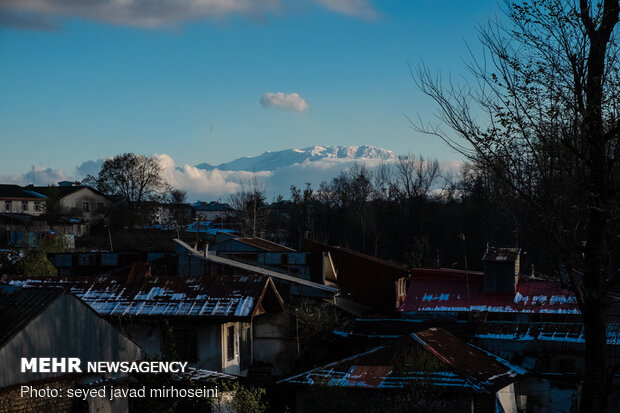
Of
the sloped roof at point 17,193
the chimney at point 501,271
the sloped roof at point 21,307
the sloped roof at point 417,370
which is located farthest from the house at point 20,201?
the sloped roof at point 21,307

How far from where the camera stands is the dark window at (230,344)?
2070 cm

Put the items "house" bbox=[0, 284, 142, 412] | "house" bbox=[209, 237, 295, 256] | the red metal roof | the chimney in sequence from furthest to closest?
"house" bbox=[209, 237, 295, 256], the chimney, the red metal roof, "house" bbox=[0, 284, 142, 412]

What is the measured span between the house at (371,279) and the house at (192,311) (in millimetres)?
10855

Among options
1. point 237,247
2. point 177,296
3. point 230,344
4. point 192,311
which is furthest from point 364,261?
point 192,311

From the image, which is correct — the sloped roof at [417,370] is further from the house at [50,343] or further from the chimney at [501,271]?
the chimney at [501,271]

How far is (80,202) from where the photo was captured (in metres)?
75.9

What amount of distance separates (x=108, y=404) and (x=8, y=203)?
69974 mm

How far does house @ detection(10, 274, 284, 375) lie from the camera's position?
790 inches

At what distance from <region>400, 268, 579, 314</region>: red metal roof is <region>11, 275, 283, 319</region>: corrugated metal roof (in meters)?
7.56

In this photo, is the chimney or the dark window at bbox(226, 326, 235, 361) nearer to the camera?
the dark window at bbox(226, 326, 235, 361)

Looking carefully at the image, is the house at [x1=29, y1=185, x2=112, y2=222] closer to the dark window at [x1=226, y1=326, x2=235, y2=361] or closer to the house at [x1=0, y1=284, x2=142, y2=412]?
the dark window at [x1=226, y1=326, x2=235, y2=361]

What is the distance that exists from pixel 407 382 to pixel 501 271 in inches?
503

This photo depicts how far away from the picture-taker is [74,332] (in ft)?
40.8

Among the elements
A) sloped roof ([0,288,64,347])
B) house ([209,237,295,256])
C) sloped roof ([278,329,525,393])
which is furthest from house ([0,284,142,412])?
house ([209,237,295,256])
